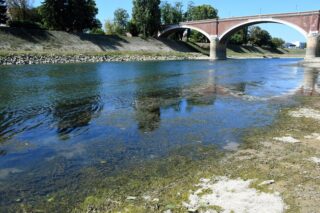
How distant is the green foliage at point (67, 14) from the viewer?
70.0 m

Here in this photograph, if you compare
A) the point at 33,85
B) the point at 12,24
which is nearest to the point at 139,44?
the point at 12,24

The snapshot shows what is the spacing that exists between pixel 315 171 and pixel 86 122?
8.37 metres

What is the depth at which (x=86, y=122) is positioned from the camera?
12.7 meters

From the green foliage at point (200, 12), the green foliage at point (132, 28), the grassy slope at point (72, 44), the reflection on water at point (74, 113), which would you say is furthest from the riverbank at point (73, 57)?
the green foliage at point (200, 12)

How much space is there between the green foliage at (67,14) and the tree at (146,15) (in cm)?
1410

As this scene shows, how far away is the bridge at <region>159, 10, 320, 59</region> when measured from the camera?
62.7 metres

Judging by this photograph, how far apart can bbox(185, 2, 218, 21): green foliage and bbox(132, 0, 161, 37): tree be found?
2556 centimetres

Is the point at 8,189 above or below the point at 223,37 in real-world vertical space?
below

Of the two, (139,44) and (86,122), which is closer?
(86,122)

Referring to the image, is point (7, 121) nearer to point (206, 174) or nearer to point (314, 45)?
point (206, 174)

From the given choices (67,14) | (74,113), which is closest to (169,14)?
(67,14)

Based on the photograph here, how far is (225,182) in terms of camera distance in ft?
22.6

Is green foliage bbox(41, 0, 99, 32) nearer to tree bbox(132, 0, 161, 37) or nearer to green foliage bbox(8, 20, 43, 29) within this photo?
green foliage bbox(8, 20, 43, 29)

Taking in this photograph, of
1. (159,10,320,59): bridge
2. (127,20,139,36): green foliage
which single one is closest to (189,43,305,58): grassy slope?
(159,10,320,59): bridge
